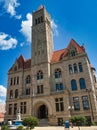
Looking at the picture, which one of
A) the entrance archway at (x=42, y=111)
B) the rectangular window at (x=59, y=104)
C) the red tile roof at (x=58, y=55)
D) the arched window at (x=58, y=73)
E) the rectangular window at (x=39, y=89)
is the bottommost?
the entrance archway at (x=42, y=111)

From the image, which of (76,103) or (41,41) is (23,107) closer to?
(76,103)

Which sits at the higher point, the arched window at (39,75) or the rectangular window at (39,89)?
the arched window at (39,75)

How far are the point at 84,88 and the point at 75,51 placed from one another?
32.6ft

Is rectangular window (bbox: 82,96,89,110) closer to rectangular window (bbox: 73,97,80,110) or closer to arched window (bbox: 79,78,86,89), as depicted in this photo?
rectangular window (bbox: 73,97,80,110)

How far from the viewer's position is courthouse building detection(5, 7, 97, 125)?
30983mm

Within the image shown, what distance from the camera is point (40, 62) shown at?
128 ft

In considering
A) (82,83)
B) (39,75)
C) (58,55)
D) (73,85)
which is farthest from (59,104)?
(58,55)

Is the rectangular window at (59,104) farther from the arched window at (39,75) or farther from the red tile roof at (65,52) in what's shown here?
the red tile roof at (65,52)

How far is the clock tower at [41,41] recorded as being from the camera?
130ft

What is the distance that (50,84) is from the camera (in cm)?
3578

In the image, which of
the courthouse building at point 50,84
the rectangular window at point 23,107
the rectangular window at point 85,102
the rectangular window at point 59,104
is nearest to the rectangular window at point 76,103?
the courthouse building at point 50,84

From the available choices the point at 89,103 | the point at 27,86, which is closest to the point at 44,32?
the point at 27,86

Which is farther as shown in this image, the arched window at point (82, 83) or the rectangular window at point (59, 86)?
the rectangular window at point (59, 86)

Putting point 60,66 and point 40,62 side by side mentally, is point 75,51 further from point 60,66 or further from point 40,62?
point 40,62
